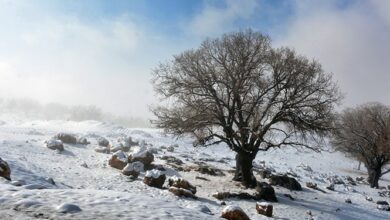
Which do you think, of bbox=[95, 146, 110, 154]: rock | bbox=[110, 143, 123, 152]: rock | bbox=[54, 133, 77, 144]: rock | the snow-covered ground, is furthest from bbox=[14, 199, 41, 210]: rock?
bbox=[54, 133, 77, 144]: rock

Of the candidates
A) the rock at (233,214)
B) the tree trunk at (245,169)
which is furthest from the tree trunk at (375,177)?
the rock at (233,214)

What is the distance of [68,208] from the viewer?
955 cm

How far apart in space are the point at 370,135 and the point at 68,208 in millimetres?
42839

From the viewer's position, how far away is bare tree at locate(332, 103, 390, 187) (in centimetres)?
4206

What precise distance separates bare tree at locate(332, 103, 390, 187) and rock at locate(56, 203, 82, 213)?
118 feet

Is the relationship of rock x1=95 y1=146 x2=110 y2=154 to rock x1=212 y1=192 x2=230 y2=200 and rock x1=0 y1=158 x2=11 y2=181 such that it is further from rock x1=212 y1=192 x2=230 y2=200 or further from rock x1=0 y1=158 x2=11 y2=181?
rock x1=0 y1=158 x2=11 y2=181

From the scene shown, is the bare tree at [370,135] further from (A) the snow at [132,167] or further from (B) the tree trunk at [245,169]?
(A) the snow at [132,167]

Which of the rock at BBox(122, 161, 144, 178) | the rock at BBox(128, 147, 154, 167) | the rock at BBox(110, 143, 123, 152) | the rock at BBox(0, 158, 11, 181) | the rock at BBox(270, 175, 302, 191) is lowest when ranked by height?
the rock at BBox(0, 158, 11, 181)

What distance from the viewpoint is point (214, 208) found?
663 inches

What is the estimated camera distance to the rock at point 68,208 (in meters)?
9.45

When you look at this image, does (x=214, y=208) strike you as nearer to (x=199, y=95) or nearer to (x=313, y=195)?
(x=199, y=95)

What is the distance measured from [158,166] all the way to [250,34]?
33.4 ft

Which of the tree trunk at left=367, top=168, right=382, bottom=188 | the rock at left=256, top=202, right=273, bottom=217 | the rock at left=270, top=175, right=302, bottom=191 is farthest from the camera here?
the tree trunk at left=367, top=168, right=382, bottom=188

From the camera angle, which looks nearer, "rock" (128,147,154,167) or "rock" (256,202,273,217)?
"rock" (256,202,273,217)
